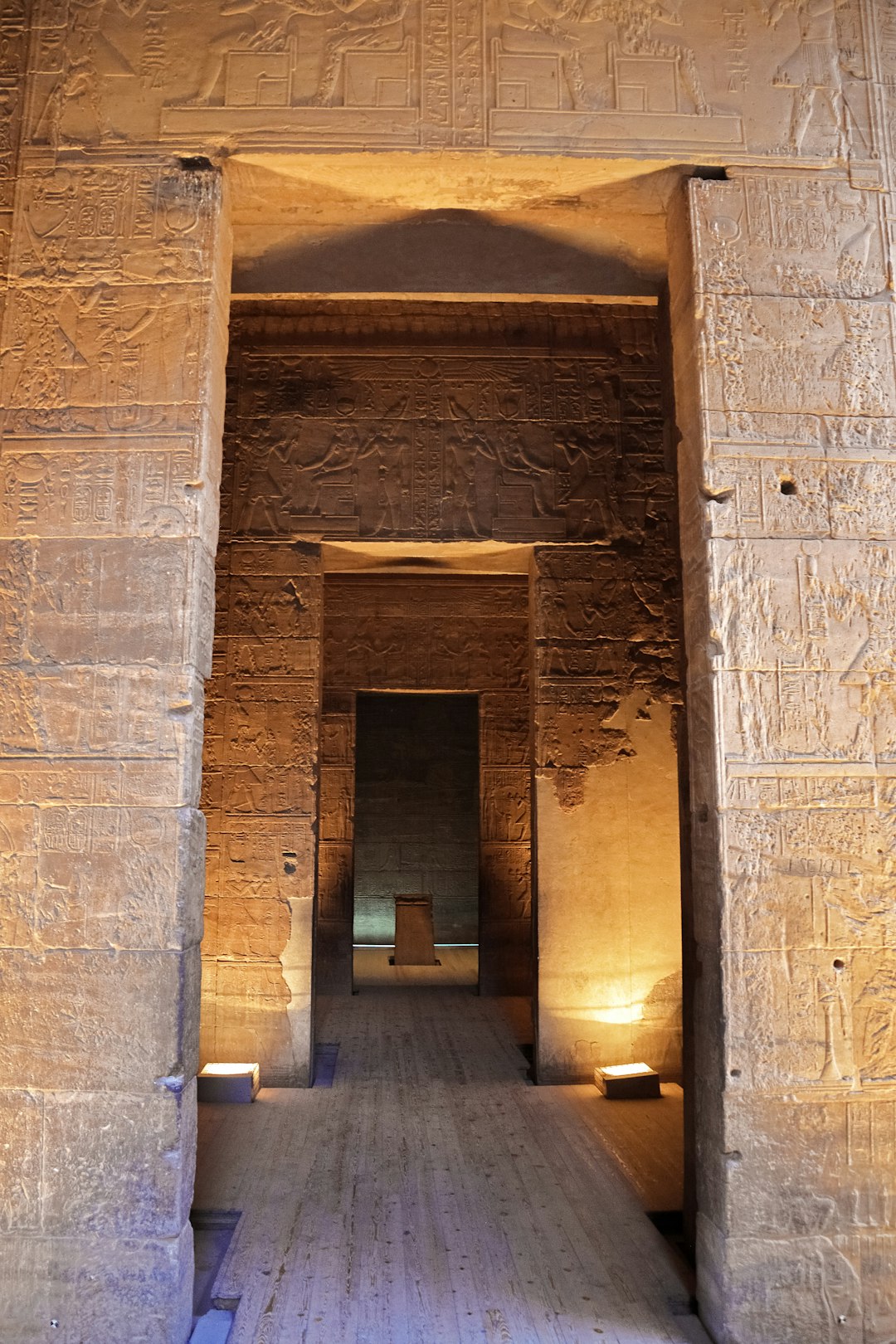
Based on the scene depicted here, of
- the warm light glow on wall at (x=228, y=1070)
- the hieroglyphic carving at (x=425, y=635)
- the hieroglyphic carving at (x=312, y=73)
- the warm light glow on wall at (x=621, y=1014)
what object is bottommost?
the warm light glow on wall at (x=228, y=1070)

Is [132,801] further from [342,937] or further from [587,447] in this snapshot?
[342,937]

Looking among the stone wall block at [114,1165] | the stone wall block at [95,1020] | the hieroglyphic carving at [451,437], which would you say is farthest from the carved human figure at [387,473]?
the stone wall block at [114,1165]

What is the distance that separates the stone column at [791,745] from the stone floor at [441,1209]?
0.50 meters

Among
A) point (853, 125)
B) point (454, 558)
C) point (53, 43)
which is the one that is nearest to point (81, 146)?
point (53, 43)

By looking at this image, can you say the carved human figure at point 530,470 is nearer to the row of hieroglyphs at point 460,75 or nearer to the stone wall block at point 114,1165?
the row of hieroglyphs at point 460,75

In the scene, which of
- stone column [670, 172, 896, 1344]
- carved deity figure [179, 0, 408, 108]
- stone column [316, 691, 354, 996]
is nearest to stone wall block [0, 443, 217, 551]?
carved deity figure [179, 0, 408, 108]

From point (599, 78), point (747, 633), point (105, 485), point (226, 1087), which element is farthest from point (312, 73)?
point (226, 1087)

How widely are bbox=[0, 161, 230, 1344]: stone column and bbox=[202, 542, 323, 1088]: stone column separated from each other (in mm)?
2766

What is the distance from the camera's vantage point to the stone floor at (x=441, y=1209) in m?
3.02

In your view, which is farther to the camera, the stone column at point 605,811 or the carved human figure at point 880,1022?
the stone column at point 605,811

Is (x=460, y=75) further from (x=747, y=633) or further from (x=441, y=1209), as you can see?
(x=441, y=1209)

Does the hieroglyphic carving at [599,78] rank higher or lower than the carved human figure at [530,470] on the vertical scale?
higher

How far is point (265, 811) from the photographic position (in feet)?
19.3

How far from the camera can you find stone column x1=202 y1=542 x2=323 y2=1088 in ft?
18.7
